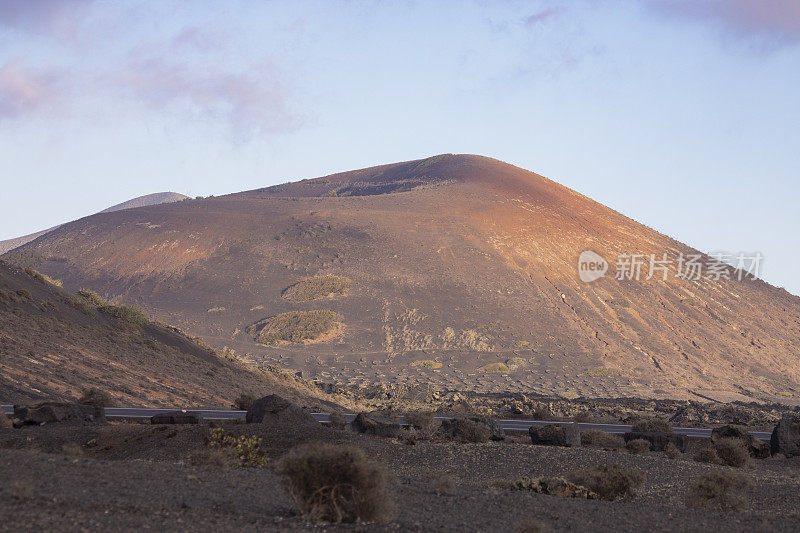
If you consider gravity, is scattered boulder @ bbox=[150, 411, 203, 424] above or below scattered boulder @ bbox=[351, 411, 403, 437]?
below

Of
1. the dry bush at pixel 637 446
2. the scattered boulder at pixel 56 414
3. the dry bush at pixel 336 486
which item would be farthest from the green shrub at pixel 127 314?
the dry bush at pixel 336 486

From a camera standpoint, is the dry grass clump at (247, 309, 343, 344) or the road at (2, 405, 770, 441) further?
the dry grass clump at (247, 309, 343, 344)

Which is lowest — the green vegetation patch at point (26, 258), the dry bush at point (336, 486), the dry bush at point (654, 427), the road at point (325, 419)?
the road at point (325, 419)

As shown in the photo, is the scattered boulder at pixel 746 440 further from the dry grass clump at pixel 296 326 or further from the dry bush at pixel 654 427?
the dry grass clump at pixel 296 326

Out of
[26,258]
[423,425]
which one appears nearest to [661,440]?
[423,425]

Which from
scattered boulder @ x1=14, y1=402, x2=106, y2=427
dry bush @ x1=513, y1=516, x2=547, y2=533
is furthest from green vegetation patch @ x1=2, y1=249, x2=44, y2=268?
dry bush @ x1=513, y1=516, x2=547, y2=533

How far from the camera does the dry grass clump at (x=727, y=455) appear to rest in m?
19.0

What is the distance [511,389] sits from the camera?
4997 centimetres

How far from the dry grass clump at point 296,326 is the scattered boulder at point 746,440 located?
37.2m

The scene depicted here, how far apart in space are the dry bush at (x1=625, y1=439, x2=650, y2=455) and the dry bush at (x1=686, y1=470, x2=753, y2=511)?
7.94 meters

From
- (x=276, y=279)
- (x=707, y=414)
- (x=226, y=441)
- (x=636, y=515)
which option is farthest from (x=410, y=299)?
(x=636, y=515)

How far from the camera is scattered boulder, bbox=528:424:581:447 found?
65.0ft

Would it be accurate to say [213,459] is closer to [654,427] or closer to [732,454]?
[732,454]

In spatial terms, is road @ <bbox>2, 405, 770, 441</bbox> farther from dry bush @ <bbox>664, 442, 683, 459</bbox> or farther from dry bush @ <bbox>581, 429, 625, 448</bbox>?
dry bush @ <bbox>664, 442, 683, 459</bbox>
